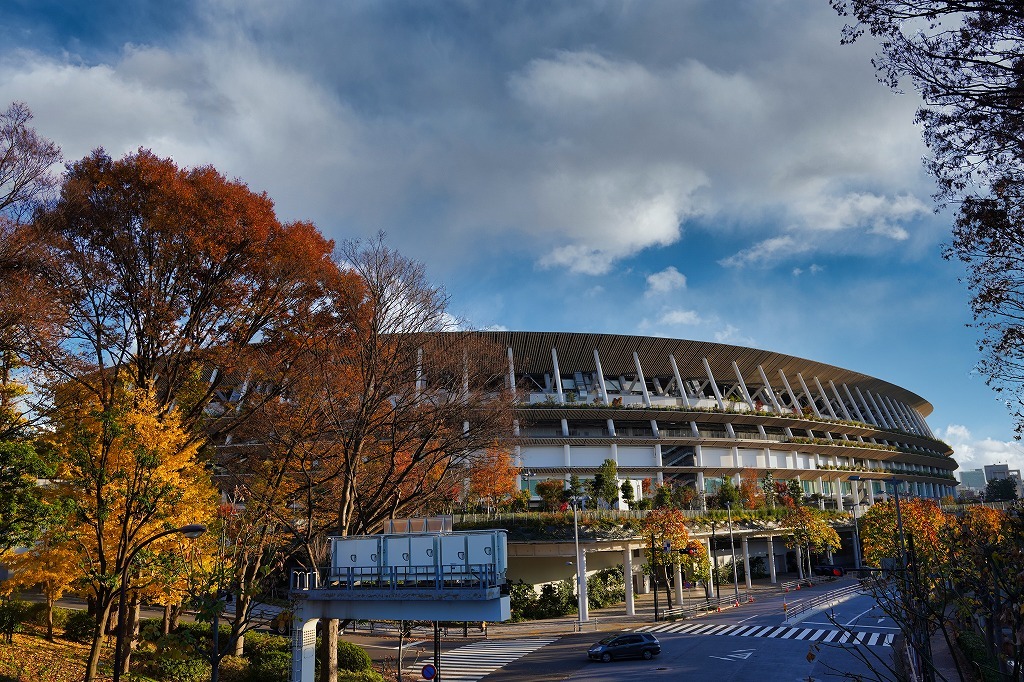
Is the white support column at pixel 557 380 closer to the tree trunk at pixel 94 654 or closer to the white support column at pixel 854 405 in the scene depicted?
the tree trunk at pixel 94 654

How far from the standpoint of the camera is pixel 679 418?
70.0 m

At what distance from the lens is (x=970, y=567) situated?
59.5ft

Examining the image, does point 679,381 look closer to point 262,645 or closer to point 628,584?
point 628,584

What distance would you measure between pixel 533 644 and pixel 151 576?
2187 cm

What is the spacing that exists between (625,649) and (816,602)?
982 inches

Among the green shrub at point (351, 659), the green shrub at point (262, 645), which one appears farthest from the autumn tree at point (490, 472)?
the green shrub at point (262, 645)

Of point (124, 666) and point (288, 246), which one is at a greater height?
point (288, 246)

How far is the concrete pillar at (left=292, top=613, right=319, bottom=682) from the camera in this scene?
55.7 feet

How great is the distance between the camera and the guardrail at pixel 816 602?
4312 cm

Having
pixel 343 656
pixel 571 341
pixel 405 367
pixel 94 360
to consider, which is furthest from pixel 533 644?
pixel 571 341

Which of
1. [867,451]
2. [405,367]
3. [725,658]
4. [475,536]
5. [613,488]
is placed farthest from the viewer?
[867,451]

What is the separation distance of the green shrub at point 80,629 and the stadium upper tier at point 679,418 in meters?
34.5

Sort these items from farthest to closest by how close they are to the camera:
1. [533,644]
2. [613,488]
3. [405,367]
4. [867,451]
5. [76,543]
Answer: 1. [867,451]
2. [613,488]
3. [533,644]
4. [405,367]
5. [76,543]

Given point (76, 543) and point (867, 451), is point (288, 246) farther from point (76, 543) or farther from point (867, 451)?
point (867, 451)
